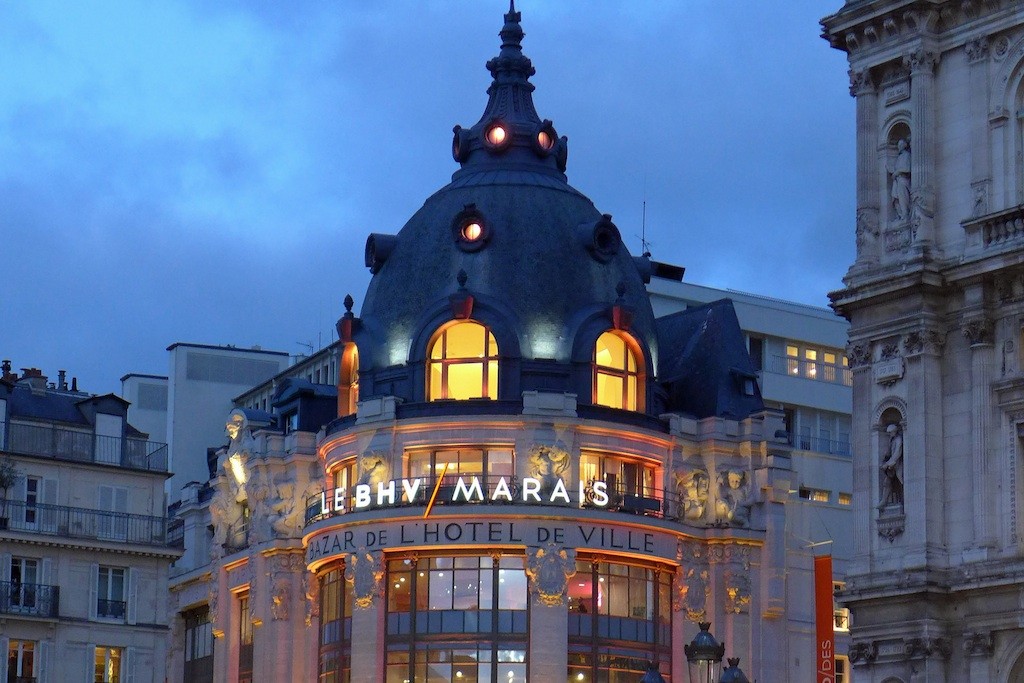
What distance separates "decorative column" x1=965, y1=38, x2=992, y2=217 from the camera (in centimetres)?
6431

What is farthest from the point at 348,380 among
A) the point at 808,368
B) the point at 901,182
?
the point at 901,182

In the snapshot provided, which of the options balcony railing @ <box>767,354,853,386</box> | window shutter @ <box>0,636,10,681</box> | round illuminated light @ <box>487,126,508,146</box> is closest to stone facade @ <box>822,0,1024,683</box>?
window shutter @ <box>0,636,10,681</box>

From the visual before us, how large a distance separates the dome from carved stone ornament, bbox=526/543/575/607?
752 centimetres

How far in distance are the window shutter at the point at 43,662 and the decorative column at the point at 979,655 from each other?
41.2m

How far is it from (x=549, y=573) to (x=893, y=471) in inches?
1664

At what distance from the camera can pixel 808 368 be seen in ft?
427

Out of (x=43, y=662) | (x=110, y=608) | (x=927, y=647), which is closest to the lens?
(x=927, y=647)

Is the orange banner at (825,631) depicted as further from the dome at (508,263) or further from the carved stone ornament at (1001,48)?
the carved stone ornament at (1001,48)

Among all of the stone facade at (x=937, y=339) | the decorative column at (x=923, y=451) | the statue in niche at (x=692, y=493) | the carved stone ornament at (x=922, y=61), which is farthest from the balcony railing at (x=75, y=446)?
the carved stone ornament at (x=922, y=61)

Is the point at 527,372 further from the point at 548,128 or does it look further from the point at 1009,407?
the point at 1009,407

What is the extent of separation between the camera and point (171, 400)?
145625 millimetres

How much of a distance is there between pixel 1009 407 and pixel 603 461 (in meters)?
48.1

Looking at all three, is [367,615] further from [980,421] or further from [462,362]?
[980,421]

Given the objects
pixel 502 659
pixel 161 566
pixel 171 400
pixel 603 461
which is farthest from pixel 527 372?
pixel 171 400
